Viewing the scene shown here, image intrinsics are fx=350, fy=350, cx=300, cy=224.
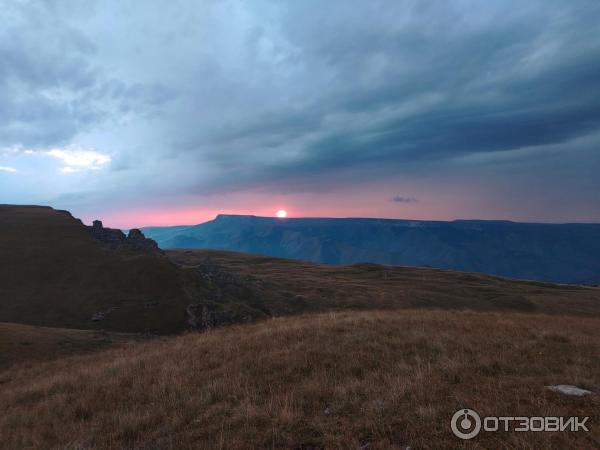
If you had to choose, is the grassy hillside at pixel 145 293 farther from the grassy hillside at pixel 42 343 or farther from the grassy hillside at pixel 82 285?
the grassy hillside at pixel 42 343

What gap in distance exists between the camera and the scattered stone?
275 inches

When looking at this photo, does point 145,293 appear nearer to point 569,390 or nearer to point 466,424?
point 466,424

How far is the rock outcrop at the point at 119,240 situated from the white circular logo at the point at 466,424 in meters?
62.9

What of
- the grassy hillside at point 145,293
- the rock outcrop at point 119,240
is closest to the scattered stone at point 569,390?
the grassy hillside at point 145,293

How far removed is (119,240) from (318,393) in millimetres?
72621

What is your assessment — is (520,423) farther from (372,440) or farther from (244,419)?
(244,419)

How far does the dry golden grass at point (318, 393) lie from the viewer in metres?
6.07

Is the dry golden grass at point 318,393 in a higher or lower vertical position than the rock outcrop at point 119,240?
lower

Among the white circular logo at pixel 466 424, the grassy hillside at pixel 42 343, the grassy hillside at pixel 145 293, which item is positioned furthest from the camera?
the grassy hillside at pixel 145 293

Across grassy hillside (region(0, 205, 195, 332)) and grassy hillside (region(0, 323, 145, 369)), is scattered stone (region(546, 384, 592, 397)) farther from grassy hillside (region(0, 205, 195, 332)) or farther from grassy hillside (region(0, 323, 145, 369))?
grassy hillside (region(0, 205, 195, 332))

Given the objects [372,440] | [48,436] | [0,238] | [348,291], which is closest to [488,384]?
[372,440]

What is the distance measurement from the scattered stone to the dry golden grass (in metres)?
0.19

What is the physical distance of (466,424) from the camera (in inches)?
234

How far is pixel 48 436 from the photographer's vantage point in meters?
7.26
